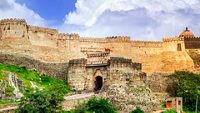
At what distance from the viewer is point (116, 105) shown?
4828 cm

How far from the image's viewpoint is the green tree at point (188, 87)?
56.0m

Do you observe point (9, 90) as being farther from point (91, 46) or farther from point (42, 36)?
point (91, 46)

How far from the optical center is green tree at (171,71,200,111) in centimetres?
5603

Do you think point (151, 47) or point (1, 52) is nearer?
point (1, 52)

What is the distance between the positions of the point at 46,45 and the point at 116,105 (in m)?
15.4

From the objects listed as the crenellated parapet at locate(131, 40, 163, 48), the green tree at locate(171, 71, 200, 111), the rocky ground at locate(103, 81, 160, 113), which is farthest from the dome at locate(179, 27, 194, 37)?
the rocky ground at locate(103, 81, 160, 113)

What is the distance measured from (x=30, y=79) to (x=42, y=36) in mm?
10099

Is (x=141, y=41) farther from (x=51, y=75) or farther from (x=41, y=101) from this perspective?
(x=41, y=101)

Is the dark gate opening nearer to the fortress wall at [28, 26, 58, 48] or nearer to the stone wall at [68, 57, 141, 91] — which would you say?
the stone wall at [68, 57, 141, 91]

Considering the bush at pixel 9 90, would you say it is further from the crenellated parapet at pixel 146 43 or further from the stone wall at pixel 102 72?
the crenellated parapet at pixel 146 43

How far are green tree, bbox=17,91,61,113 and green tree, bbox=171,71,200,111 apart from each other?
1744cm

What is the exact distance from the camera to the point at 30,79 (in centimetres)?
5159

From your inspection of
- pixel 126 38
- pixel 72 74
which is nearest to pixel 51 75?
pixel 72 74

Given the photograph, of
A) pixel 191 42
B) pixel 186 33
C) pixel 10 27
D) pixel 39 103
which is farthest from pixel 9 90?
pixel 186 33
